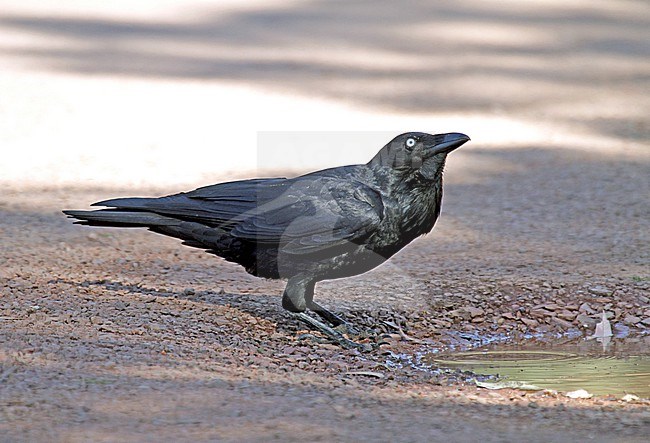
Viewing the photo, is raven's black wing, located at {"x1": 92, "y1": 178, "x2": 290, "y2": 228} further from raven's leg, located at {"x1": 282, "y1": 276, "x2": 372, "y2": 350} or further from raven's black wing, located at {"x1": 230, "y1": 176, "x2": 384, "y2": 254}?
raven's leg, located at {"x1": 282, "y1": 276, "x2": 372, "y2": 350}

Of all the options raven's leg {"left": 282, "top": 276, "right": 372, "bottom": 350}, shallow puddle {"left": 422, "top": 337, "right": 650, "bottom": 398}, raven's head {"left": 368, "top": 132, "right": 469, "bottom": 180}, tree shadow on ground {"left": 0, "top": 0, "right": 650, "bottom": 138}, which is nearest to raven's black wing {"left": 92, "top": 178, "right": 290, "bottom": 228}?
raven's leg {"left": 282, "top": 276, "right": 372, "bottom": 350}

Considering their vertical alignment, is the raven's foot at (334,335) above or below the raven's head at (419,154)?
below

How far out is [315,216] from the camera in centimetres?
464

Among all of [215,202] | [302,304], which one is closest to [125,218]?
[215,202]

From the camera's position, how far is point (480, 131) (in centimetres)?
909

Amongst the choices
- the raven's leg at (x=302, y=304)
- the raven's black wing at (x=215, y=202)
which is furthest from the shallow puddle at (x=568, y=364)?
the raven's black wing at (x=215, y=202)

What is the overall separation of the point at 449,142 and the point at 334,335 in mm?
940

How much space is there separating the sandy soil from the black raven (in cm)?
29

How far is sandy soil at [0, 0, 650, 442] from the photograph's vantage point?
3646mm

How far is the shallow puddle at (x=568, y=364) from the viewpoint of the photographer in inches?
169

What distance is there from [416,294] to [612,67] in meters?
6.45

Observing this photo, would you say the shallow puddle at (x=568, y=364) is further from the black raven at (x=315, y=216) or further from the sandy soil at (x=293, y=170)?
the black raven at (x=315, y=216)

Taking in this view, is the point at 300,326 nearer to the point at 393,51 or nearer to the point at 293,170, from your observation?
the point at 293,170

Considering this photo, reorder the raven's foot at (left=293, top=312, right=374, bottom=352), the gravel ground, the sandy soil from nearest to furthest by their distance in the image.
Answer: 1. the gravel ground
2. the sandy soil
3. the raven's foot at (left=293, top=312, right=374, bottom=352)
